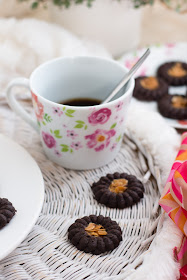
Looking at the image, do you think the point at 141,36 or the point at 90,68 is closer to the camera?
the point at 90,68

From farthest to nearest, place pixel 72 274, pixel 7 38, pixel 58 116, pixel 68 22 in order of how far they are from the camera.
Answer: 1. pixel 68 22
2. pixel 7 38
3. pixel 58 116
4. pixel 72 274

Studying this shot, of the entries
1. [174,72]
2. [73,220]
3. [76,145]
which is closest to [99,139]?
[76,145]

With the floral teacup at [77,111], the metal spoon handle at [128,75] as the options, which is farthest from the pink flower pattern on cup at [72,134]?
the metal spoon handle at [128,75]

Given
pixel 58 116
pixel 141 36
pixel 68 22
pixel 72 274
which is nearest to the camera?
pixel 72 274

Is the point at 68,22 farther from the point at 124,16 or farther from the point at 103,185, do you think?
the point at 103,185

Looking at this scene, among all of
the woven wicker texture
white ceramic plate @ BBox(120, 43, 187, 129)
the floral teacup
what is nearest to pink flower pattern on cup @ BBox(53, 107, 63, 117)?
the floral teacup

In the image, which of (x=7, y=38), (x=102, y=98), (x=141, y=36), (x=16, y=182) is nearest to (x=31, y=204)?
(x=16, y=182)

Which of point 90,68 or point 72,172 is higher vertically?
point 90,68
